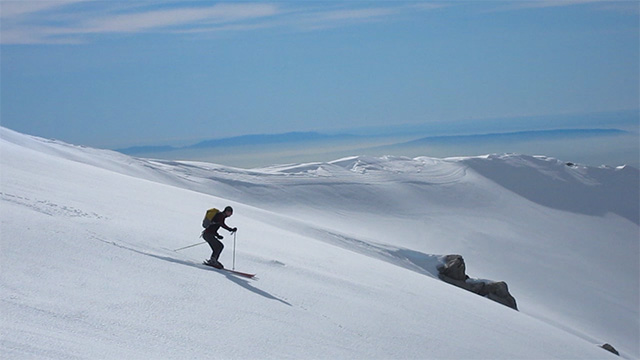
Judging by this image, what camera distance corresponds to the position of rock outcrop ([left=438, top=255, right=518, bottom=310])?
25609 mm

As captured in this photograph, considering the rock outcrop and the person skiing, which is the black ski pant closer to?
the person skiing

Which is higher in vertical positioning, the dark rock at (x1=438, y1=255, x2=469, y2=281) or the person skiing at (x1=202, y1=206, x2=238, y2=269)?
the dark rock at (x1=438, y1=255, x2=469, y2=281)

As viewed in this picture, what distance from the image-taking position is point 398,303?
48.1 ft

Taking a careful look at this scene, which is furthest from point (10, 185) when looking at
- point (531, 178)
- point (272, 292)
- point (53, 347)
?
point (531, 178)

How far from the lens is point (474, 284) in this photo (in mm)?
26188

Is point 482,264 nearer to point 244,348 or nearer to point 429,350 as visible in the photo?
point 429,350

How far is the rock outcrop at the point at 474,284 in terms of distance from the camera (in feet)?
84.0

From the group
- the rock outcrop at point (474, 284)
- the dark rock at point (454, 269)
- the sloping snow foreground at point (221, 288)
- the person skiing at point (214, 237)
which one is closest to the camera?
the sloping snow foreground at point (221, 288)

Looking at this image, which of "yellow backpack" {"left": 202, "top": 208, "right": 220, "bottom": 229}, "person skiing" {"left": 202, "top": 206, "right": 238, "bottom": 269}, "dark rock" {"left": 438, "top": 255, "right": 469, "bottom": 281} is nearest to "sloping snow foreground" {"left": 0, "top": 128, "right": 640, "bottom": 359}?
"person skiing" {"left": 202, "top": 206, "right": 238, "bottom": 269}

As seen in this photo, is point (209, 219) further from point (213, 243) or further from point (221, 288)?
point (221, 288)

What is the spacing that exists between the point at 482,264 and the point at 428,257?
10801 mm

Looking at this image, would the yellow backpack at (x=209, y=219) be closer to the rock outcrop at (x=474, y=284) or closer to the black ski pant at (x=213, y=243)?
the black ski pant at (x=213, y=243)

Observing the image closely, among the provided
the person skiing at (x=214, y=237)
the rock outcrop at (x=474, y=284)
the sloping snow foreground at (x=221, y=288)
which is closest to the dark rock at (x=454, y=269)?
the rock outcrop at (x=474, y=284)

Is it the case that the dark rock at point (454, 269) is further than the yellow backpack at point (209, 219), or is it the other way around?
the dark rock at point (454, 269)
